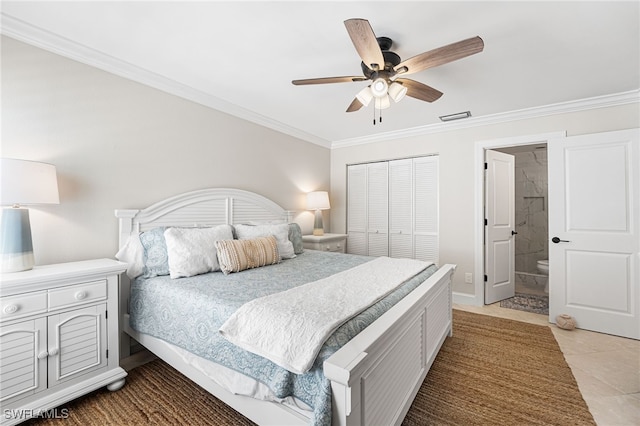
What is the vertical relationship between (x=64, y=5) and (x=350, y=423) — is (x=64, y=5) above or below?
above

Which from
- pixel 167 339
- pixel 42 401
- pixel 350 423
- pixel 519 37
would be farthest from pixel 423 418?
pixel 519 37

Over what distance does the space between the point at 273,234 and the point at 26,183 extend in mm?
1790

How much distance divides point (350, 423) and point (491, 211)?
11.4 ft

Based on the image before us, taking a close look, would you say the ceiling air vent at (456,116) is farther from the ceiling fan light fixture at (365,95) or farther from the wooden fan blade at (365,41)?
the wooden fan blade at (365,41)

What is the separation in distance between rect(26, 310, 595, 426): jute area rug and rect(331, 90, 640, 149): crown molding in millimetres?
2478

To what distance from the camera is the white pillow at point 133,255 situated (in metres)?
2.21

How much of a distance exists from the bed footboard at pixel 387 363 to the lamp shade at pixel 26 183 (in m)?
1.97

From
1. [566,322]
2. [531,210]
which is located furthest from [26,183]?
[531,210]

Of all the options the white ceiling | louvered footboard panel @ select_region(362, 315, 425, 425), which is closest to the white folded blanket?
louvered footboard panel @ select_region(362, 315, 425, 425)

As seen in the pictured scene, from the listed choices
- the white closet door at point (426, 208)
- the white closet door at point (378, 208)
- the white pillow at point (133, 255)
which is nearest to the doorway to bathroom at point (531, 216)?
the white closet door at point (426, 208)

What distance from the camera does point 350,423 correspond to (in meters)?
1.09

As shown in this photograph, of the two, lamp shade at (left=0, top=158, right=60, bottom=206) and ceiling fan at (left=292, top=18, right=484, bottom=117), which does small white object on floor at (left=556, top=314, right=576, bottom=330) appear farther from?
lamp shade at (left=0, top=158, right=60, bottom=206)

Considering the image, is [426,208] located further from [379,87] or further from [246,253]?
[246,253]

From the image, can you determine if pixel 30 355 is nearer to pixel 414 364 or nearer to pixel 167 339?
pixel 167 339
